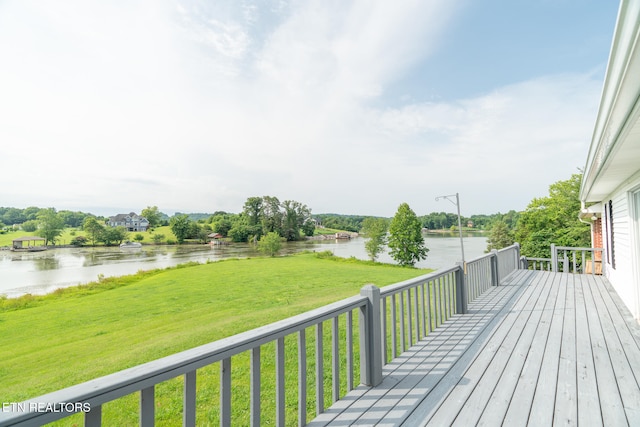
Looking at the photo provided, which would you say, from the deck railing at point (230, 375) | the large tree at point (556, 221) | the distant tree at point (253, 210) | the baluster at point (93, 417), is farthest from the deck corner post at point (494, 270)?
the distant tree at point (253, 210)

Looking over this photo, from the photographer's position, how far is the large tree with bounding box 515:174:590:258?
1914 cm

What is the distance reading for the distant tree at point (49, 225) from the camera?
121 feet

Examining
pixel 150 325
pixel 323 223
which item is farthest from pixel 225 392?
pixel 323 223

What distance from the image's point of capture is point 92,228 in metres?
42.6

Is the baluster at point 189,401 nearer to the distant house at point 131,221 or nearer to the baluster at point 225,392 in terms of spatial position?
the baluster at point 225,392

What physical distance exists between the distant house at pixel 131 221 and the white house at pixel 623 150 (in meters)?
64.7

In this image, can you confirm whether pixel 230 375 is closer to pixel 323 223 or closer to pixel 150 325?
pixel 150 325

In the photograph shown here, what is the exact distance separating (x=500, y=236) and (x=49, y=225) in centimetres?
5352

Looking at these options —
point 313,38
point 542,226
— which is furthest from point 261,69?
point 542,226

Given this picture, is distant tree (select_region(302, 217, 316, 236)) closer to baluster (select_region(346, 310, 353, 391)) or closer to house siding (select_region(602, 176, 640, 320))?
Answer: house siding (select_region(602, 176, 640, 320))

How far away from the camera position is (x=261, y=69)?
408 inches

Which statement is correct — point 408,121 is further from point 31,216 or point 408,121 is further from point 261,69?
point 31,216

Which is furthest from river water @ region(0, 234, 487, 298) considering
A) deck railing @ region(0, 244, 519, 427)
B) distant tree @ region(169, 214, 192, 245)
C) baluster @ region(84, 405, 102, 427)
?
baluster @ region(84, 405, 102, 427)

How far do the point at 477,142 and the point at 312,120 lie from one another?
7497mm
